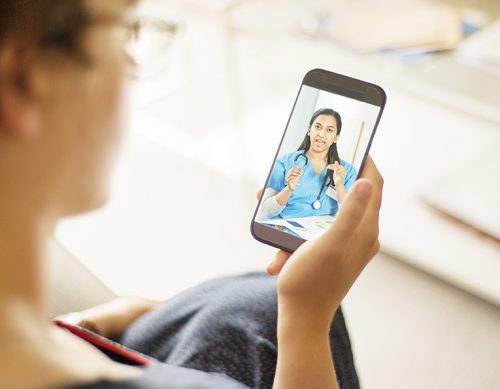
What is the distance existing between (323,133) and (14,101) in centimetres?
47

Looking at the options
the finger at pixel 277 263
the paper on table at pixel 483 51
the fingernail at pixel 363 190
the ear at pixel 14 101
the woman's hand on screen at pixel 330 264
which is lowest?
the finger at pixel 277 263

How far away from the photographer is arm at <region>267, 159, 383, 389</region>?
2.09 ft

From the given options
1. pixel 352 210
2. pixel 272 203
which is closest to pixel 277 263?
pixel 272 203

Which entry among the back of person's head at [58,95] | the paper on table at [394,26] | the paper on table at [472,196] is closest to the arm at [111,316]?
the back of person's head at [58,95]

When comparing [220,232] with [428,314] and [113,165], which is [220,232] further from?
[113,165]

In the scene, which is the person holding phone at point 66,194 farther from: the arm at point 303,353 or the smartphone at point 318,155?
the smartphone at point 318,155

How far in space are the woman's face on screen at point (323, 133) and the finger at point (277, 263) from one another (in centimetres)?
14

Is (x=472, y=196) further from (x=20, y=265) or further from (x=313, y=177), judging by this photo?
(x=20, y=265)

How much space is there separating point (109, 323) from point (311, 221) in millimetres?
320

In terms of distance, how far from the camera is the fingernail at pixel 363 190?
58 cm

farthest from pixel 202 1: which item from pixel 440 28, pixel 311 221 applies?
pixel 311 221

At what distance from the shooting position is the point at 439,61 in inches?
50.0

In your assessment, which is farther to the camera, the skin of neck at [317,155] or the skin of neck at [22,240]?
the skin of neck at [317,155]

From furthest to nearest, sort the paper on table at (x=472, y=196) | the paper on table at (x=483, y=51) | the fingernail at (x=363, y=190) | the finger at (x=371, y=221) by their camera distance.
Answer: the paper on table at (x=483, y=51) < the paper on table at (x=472, y=196) < the finger at (x=371, y=221) < the fingernail at (x=363, y=190)
